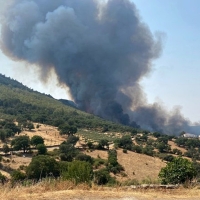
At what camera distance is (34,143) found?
6162 cm

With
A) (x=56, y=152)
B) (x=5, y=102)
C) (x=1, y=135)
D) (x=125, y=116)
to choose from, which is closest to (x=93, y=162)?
(x=56, y=152)

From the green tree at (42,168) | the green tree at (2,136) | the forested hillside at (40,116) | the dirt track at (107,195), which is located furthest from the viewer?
the forested hillside at (40,116)

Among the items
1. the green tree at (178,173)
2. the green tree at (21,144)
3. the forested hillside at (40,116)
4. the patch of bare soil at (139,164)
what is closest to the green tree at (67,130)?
the forested hillside at (40,116)

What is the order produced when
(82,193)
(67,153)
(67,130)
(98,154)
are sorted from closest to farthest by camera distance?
(82,193) → (67,153) → (98,154) → (67,130)

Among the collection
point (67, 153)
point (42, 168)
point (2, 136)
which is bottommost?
point (42, 168)

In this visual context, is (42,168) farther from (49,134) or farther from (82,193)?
(49,134)

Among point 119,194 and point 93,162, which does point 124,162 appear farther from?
point 119,194

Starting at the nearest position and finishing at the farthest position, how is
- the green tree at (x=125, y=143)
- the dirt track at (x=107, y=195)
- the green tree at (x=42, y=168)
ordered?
the dirt track at (x=107, y=195) → the green tree at (x=42, y=168) → the green tree at (x=125, y=143)

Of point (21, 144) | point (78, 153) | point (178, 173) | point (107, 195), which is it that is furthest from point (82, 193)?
point (21, 144)

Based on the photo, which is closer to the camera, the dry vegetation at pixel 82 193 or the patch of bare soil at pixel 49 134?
the dry vegetation at pixel 82 193

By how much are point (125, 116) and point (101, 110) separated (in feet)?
48.1

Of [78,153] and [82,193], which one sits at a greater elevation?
[82,193]

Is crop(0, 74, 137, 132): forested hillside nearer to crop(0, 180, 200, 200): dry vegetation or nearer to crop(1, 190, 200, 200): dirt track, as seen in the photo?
crop(0, 180, 200, 200): dry vegetation

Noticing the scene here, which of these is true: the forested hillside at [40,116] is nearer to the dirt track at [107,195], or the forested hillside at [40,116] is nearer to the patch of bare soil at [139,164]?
the patch of bare soil at [139,164]
